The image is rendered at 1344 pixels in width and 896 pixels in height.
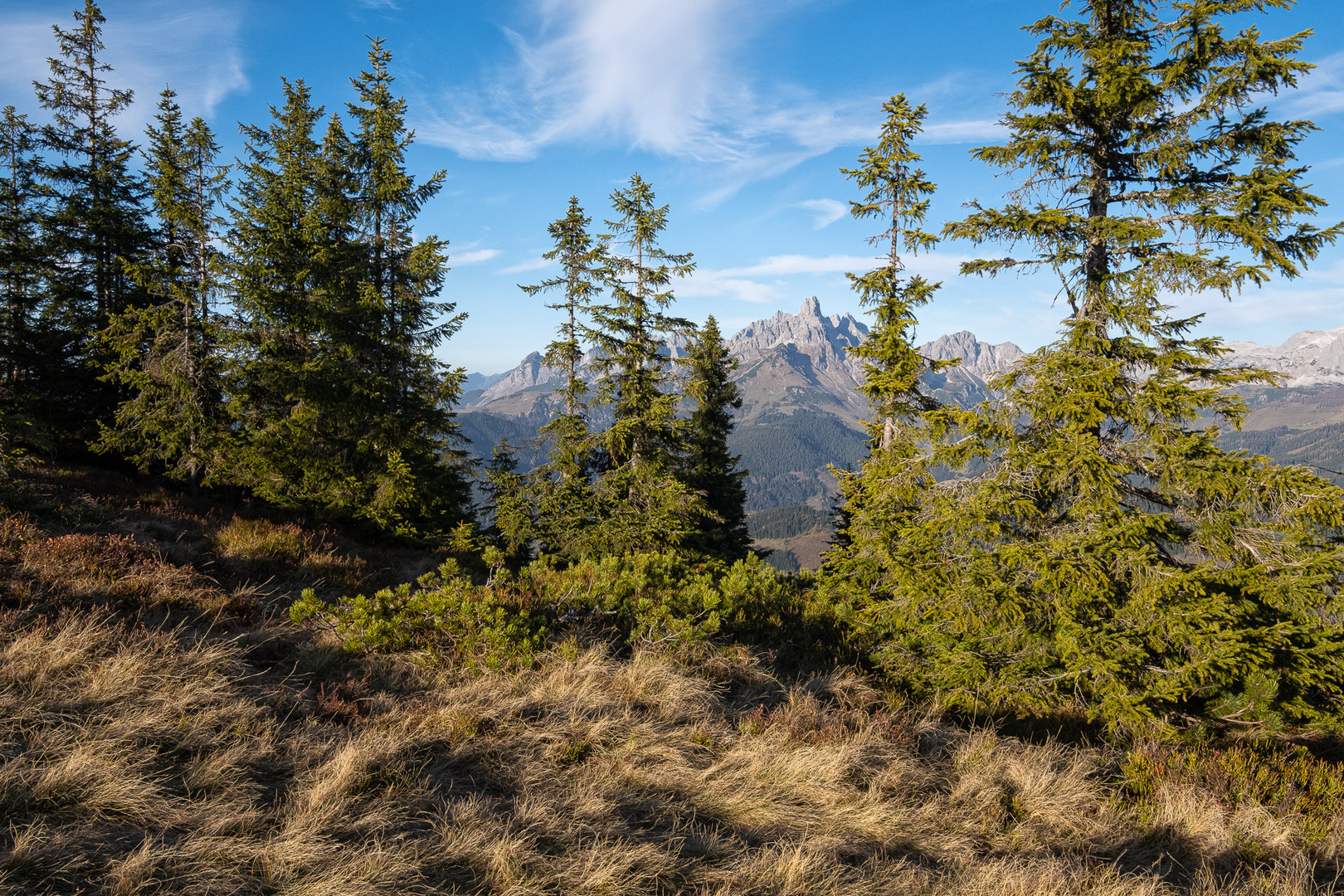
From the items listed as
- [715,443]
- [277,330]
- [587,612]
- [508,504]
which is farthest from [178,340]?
[715,443]

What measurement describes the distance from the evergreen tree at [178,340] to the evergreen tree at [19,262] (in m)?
2.82

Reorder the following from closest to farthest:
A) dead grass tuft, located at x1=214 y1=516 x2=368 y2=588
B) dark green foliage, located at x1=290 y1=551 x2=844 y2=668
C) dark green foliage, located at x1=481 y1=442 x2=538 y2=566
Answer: dark green foliage, located at x1=290 y1=551 x2=844 y2=668, dead grass tuft, located at x1=214 y1=516 x2=368 y2=588, dark green foliage, located at x1=481 y1=442 x2=538 y2=566

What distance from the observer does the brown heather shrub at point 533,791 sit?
3279 millimetres

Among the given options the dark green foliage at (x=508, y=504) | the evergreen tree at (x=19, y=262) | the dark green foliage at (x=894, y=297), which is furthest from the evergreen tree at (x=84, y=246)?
the dark green foliage at (x=894, y=297)

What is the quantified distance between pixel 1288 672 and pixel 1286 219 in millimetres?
5351

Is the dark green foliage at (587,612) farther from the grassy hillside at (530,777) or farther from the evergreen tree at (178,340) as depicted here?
the evergreen tree at (178,340)

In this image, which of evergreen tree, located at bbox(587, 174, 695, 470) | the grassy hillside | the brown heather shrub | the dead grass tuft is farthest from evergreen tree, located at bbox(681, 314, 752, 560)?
the brown heather shrub

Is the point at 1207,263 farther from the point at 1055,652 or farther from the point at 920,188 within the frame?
the point at 920,188

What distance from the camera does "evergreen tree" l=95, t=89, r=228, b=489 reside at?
15.3 meters

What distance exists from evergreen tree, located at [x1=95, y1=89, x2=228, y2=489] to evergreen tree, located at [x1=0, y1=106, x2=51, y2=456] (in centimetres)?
282

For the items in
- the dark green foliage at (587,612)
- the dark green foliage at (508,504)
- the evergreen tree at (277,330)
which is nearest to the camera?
the dark green foliage at (587,612)

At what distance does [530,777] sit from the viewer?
4.41m

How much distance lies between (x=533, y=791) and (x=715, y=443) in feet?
75.2

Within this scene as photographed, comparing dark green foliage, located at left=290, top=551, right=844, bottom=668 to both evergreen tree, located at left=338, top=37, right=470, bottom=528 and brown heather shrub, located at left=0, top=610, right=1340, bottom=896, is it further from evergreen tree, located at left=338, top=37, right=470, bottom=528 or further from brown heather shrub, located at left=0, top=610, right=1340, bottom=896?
evergreen tree, located at left=338, top=37, right=470, bottom=528
